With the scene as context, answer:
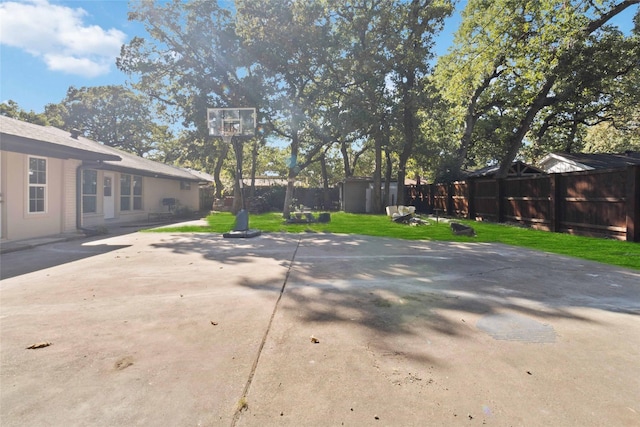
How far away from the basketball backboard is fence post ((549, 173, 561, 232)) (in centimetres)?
1065

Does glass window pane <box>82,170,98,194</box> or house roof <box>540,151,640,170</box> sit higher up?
house roof <box>540,151,640,170</box>

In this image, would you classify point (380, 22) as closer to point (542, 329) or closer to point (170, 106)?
point (170, 106)

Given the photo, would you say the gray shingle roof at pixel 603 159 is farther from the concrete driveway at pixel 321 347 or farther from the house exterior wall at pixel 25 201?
the house exterior wall at pixel 25 201

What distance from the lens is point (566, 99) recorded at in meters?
18.5

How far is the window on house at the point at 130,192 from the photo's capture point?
52.2 feet

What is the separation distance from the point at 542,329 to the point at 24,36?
1466 cm

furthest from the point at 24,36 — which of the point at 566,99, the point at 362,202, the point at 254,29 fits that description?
the point at 566,99

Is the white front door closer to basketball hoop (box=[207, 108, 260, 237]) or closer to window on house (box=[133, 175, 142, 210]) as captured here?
window on house (box=[133, 175, 142, 210])

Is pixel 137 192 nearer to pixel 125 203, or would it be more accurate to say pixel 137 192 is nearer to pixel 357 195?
pixel 125 203

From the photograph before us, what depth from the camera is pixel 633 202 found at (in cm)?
852

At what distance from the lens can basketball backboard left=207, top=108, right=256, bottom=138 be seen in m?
13.7

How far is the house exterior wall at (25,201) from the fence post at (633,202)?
15.4 metres

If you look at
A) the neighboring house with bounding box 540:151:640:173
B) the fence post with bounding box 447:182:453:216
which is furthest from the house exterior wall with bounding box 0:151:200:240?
the neighboring house with bounding box 540:151:640:173

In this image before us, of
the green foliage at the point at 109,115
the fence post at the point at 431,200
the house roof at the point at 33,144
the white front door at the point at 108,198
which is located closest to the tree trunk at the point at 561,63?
the fence post at the point at 431,200
